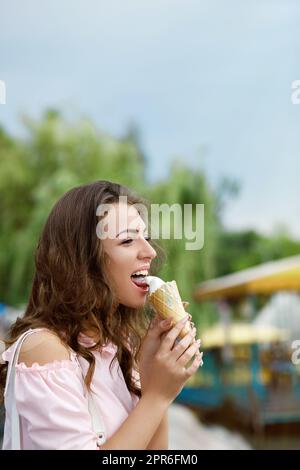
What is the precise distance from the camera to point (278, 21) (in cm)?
1538

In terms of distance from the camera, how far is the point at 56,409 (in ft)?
2.80

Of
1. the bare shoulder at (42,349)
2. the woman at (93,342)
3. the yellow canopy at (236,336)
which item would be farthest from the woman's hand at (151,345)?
the yellow canopy at (236,336)

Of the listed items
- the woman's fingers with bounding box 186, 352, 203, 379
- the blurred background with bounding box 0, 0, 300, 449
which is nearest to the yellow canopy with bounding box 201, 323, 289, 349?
the blurred background with bounding box 0, 0, 300, 449

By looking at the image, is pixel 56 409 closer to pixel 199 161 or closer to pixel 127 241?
pixel 127 241

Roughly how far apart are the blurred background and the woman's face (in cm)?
147

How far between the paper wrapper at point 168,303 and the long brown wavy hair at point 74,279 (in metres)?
0.07

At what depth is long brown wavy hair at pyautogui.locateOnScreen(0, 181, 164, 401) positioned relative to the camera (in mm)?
965

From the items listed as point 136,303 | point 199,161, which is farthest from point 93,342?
point 199,161

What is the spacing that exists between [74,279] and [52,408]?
202 mm

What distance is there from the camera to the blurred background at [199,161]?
752cm

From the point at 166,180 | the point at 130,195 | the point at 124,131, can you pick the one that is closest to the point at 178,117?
the point at 124,131

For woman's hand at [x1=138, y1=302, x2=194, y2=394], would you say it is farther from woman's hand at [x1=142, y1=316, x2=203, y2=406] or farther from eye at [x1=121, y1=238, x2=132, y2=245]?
eye at [x1=121, y1=238, x2=132, y2=245]
